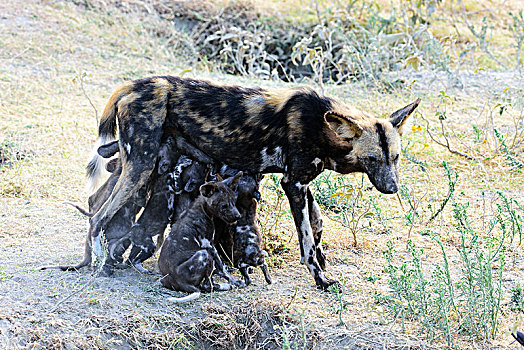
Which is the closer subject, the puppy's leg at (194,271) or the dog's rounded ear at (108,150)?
the puppy's leg at (194,271)

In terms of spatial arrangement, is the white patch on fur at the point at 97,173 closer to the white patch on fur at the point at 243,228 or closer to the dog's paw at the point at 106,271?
the dog's paw at the point at 106,271

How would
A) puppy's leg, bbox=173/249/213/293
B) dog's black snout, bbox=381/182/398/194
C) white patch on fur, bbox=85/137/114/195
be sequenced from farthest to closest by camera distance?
white patch on fur, bbox=85/137/114/195 → dog's black snout, bbox=381/182/398/194 → puppy's leg, bbox=173/249/213/293

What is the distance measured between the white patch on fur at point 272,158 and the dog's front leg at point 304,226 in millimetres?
132

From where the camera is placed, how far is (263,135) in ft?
17.0

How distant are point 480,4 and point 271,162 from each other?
10971mm

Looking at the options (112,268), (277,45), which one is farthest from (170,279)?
(277,45)

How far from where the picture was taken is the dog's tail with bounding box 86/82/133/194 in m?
5.36

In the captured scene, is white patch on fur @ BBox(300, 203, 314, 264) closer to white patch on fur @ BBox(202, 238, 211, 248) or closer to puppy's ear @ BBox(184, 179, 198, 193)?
white patch on fur @ BBox(202, 238, 211, 248)

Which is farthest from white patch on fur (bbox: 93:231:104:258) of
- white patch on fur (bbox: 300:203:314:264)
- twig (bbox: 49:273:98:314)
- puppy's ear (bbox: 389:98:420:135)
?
puppy's ear (bbox: 389:98:420:135)

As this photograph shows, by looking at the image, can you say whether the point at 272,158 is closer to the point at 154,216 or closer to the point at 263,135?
the point at 263,135

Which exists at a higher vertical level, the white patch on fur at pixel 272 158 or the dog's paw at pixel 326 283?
the white patch on fur at pixel 272 158

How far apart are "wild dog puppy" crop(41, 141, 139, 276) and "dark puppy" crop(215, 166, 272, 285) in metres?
0.76

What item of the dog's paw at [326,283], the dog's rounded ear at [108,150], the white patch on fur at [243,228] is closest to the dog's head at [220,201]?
the white patch on fur at [243,228]

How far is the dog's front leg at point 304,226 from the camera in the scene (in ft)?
16.9
